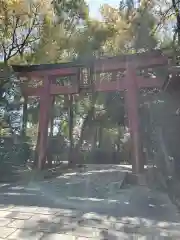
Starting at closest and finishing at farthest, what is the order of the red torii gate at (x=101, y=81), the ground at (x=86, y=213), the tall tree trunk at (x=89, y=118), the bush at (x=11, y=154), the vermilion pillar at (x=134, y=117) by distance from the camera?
the ground at (x=86, y=213) → the vermilion pillar at (x=134, y=117) → the red torii gate at (x=101, y=81) → the bush at (x=11, y=154) → the tall tree trunk at (x=89, y=118)

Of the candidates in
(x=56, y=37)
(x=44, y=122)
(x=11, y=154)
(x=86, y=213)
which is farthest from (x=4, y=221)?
(x=56, y=37)

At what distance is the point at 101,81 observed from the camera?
11227mm

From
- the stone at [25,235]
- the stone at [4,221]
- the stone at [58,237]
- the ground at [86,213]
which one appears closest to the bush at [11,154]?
the ground at [86,213]

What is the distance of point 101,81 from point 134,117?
6.72ft

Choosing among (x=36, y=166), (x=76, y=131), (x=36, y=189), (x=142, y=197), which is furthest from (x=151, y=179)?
(x=76, y=131)

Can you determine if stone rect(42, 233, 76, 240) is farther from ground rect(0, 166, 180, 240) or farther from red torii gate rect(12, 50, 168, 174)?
red torii gate rect(12, 50, 168, 174)

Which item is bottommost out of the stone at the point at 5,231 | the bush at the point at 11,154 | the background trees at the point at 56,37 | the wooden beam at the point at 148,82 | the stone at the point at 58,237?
the stone at the point at 58,237

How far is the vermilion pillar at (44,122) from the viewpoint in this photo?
438 inches

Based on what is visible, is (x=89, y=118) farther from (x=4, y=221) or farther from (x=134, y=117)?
(x=4, y=221)

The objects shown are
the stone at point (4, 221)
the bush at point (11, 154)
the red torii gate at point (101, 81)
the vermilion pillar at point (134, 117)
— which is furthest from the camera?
the bush at point (11, 154)

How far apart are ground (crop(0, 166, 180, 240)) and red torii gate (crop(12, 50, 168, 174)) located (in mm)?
2696

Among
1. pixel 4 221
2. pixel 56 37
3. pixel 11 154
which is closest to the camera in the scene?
pixel 4 221

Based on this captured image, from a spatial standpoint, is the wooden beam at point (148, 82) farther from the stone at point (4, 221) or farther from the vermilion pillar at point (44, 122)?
the stone at point (4, 221)

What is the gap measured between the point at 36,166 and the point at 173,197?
5883 mm
